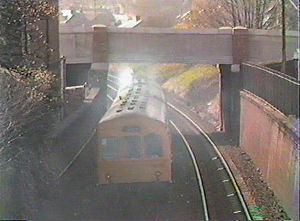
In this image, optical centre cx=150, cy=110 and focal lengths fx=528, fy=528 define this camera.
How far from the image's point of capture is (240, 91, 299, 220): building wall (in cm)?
810

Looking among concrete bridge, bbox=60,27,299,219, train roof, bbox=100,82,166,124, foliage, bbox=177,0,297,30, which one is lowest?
train roof, bbox=100,82,166,124

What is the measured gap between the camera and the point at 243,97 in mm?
15164

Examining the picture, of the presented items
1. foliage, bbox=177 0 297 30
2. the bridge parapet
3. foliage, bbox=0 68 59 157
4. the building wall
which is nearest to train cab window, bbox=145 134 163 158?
foliage, bbox=0 68 59 157

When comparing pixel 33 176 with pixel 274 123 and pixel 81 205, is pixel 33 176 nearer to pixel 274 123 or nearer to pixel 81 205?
pixel 81 205

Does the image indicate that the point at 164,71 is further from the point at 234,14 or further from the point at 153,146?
the point at 153,146

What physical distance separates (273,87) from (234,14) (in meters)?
6.94

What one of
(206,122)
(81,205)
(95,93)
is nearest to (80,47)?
(206,122)

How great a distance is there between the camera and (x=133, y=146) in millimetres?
9586

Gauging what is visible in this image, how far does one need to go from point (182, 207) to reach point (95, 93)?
1606cm

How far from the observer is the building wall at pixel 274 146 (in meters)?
8.10

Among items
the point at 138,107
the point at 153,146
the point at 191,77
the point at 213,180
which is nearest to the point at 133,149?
the point at 153,146

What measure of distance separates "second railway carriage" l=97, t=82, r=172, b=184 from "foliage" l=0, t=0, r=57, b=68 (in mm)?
2626

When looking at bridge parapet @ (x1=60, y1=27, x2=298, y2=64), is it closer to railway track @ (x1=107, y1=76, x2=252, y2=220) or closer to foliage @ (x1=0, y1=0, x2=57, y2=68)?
railway track @ (x1=107, y1=76, x2=252, y2=220)

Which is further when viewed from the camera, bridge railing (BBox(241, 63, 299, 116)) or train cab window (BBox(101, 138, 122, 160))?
train cab window (BBox(101, 138, 122, 160))
